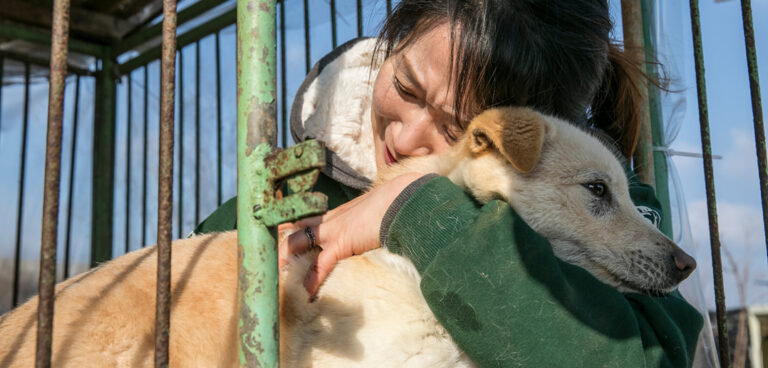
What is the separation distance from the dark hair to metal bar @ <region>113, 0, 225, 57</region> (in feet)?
6.08

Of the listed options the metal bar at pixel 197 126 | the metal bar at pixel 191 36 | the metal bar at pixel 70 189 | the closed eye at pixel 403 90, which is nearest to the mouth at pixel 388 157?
the closed eye at pixel 403 90

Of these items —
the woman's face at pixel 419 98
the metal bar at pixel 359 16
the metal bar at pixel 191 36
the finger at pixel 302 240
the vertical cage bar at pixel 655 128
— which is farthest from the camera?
the metal bar at pixel 191 36

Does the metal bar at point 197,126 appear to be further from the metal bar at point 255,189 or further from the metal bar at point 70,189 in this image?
the metal bar at point 255,189

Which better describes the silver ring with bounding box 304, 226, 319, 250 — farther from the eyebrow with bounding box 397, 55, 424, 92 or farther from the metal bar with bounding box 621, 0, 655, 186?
the metal bar with bounding box 621, 0, 655, 186

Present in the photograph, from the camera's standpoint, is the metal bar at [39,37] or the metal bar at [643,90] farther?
the metal bar at [39,37]

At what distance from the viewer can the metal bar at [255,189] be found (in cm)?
116

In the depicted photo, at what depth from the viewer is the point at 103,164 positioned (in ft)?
14.6

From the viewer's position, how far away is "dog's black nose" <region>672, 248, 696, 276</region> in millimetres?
1976

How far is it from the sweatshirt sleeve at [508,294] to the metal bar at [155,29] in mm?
2940

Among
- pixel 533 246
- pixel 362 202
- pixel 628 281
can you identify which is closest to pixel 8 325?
pixel 362 202

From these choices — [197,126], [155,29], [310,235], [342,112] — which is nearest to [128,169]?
[197,126]

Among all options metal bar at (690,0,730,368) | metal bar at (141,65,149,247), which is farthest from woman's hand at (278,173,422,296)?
metal bar at (141,65,149,247)

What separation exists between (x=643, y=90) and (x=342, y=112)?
4.33ft

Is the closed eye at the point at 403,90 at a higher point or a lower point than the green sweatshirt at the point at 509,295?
higher
